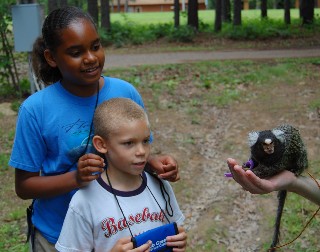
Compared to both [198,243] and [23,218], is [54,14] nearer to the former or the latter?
[198,243]

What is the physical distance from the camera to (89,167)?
73.6 inches

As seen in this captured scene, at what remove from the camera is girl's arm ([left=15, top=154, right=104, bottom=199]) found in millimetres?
1875

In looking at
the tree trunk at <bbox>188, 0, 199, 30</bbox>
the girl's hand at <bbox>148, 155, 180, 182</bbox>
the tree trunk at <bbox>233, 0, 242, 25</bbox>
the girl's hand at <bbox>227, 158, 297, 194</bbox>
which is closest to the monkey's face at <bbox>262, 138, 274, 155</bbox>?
the girl's hand at <bbox>227, 158, 297, 194</bbox>

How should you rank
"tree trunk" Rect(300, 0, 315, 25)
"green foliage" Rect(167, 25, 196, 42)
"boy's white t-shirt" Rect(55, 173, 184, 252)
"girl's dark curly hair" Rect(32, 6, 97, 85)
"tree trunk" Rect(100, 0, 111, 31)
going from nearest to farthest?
"boy's white t-shirt" Rect(55, 173, 184, 252) < "girl's dark curly hair" Rect(32, 6, 97, 85) < "green foliage" Rect(167, 25, 196, 42) < "tree trunk" Rect(100, 0, 111, 31) < "tree trunk" Rect(300, 0, 315, 25)

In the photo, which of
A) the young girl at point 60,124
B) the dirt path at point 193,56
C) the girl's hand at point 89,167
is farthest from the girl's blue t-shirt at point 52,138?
the dirt path at point 193,56

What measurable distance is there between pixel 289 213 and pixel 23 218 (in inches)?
121

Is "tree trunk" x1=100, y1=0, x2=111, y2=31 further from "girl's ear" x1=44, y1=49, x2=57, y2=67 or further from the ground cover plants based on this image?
"girl's ear" x1=44, y1=49, x2=57, y2=67

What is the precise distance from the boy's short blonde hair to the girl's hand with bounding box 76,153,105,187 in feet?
0.63

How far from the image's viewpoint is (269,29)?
18.5 meters

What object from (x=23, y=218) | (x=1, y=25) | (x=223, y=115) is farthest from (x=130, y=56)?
(x=23, y=218)

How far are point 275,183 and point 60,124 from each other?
40.2 inches

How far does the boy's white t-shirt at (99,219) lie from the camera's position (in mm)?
1998

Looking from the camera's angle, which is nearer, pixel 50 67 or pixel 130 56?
pixel 50 67

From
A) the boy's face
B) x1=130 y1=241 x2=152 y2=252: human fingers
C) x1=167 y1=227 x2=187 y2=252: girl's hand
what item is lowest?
x1=167 y1=227 x2=187 y2=252: girl's hand
